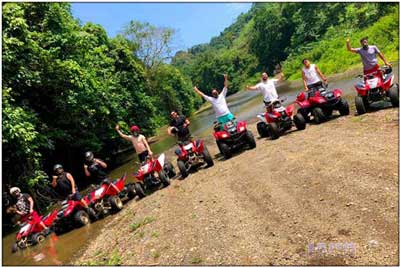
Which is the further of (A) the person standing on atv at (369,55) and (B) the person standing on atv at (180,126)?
(B) the person standing on atv at (180,126)

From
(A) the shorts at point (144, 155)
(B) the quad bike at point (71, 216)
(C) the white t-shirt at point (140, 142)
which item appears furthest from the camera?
(A) the shorts at point (144, 155)

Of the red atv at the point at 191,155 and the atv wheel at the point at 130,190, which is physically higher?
the red atv at the point at 191,155

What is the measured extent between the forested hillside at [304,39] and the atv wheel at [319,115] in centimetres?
2176

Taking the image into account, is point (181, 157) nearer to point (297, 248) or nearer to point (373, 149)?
point (373, 149)

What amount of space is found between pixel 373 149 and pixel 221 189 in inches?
125

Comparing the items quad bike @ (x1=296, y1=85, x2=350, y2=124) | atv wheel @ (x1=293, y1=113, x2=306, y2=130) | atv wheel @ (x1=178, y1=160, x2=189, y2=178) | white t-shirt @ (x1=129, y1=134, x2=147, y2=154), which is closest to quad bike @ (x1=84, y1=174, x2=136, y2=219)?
white t-shirt @ (x1=129, y1=134, x2=147, y2=154)

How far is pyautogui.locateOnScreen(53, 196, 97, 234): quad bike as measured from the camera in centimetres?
1112

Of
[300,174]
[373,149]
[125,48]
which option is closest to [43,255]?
[300,174]

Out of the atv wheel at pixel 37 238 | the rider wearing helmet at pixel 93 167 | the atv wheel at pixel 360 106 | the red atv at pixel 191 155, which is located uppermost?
the rider wearing helmet at pixel 93 167

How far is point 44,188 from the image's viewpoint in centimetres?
1744

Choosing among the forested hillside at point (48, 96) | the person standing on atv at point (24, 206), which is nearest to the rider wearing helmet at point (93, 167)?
the person standing on atv at point (24, 206)

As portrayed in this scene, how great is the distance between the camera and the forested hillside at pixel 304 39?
40.3 meters

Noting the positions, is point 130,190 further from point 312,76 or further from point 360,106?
point 360,106

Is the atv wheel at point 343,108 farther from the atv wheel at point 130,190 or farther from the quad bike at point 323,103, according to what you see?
the atv wheel at point 130,190
